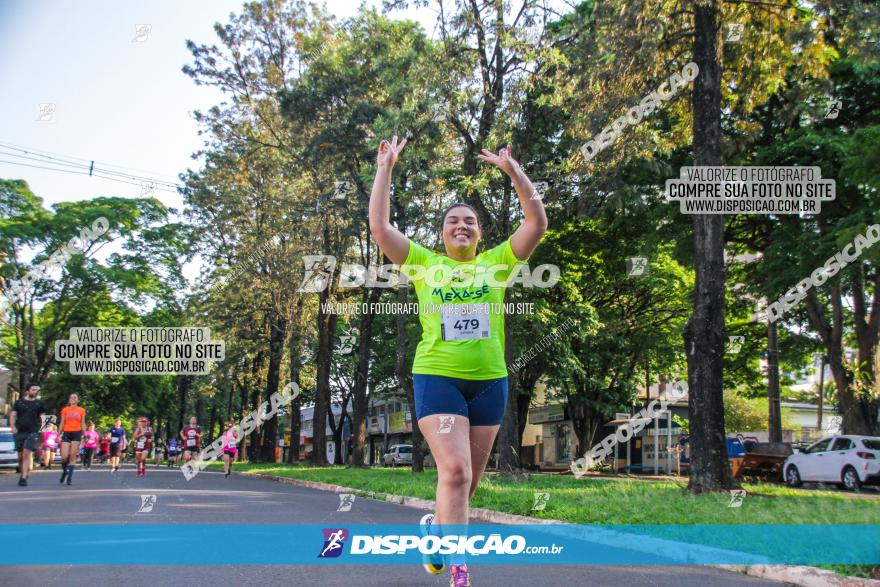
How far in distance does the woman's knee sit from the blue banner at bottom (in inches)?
44.5

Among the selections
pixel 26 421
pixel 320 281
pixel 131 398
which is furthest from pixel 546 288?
pixel 131 398

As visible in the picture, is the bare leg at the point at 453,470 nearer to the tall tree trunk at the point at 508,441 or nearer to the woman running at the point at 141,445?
the tall tree trunk at the point at 508,441

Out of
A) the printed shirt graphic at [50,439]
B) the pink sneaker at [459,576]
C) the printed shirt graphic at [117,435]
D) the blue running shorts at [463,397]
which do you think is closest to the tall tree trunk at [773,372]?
the printed shirt graphic at [117,435]

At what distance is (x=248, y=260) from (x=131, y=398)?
689 inches

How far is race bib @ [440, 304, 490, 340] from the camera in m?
4.30

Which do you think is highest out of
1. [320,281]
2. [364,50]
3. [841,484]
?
[364,50]

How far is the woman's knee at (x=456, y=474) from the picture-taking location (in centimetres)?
406

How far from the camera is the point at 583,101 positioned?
47.8ft

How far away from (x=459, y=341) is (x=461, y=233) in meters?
0.61

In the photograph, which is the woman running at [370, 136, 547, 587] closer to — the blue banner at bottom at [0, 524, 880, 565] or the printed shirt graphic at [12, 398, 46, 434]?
the blue banner at bottom at [0, 524, 880, 565]

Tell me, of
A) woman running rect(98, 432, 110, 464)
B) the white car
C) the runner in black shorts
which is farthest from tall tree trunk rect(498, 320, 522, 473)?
woman running rect(98, 432, 110, 464)

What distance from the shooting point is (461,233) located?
4.46 metres

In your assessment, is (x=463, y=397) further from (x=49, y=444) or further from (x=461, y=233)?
(x=49, y=444)

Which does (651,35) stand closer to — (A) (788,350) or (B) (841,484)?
(B) (841,484)
